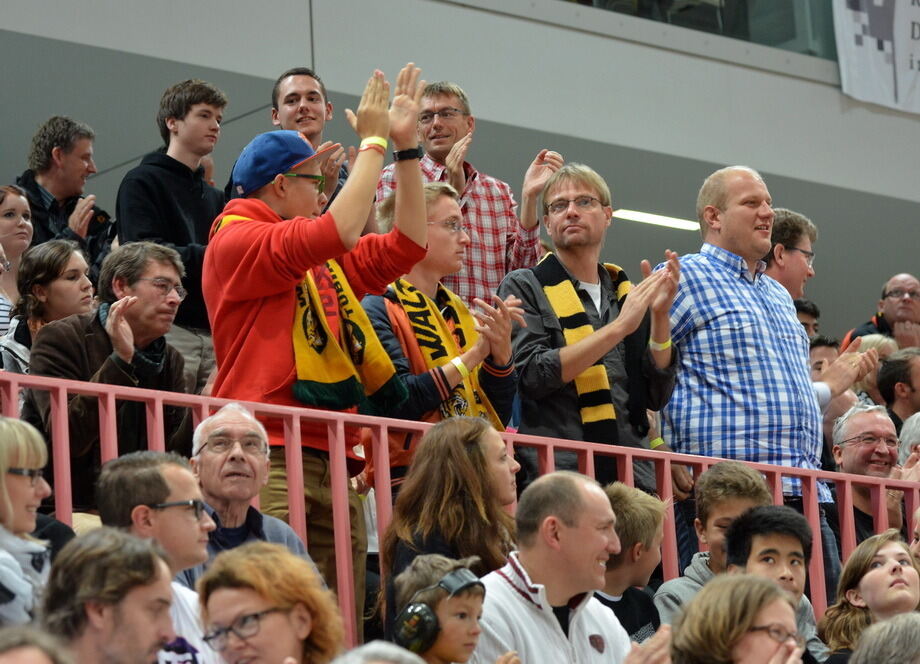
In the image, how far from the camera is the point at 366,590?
4.48m

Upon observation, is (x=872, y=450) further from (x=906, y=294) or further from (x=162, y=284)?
(x=162, y=284)

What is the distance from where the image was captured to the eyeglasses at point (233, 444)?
12.8ft

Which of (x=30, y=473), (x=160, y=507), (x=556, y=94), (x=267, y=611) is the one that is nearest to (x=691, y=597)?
(x=160, y=507)

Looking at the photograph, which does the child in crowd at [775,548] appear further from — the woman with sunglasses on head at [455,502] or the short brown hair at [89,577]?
the short brown hair at [89,577]

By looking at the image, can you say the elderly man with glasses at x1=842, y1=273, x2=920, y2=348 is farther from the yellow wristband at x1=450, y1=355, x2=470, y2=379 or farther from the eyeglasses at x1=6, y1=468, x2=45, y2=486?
the eyeglasses at x1=6, y1=468, x2=45, y2=486

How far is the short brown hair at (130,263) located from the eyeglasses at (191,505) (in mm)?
1263

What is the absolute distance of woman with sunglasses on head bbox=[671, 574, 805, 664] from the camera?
3432 mm

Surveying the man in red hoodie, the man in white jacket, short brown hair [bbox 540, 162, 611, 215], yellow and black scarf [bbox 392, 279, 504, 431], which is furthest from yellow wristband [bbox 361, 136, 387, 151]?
short brown hair [bbox 540, 162, 611, 215]

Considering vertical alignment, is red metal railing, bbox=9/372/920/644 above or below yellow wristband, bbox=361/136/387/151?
below

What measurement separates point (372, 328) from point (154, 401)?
70 cm

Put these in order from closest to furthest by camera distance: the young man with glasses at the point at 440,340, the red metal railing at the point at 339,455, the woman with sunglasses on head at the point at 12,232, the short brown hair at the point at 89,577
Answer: the short brown hair at the point at 89,577 → the red metal railing at the point at 339,455 → the young man with glasses at the point at 440,340 → the woman with sunglasses on head at the point at 12,232

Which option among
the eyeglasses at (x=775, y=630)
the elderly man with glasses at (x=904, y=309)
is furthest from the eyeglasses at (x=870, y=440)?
the eyeglasses at (x=775, y=630)

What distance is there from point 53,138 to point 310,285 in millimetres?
2301

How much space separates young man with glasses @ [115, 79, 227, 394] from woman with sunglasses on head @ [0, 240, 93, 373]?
448 millimetres
